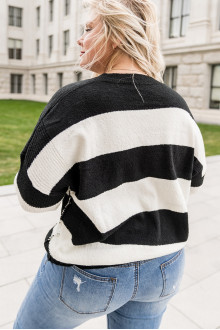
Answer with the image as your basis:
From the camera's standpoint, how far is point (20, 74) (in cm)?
4244

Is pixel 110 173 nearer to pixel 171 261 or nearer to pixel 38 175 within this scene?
pixel 38 175

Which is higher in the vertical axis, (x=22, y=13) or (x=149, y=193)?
(x=22, y=13)

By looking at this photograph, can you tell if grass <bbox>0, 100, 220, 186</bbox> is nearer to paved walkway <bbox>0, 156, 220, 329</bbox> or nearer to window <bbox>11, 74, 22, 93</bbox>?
paved walkway <bbox>0, 156, 220, 329</bbox>

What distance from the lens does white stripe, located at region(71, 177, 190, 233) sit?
114 centimetres

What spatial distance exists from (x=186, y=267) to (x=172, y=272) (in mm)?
2356

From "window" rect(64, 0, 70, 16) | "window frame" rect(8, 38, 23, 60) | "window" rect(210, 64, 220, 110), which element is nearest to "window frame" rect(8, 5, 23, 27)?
"window frame" rect(8, 38, 23, 60)

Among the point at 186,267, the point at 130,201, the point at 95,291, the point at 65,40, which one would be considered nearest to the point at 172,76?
the point at 65,40

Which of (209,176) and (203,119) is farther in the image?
(203,119)

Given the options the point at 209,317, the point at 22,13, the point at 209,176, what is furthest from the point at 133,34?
the point at 22,13

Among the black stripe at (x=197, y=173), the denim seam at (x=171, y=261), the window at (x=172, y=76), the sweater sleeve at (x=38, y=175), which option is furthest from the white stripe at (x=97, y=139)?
the window at (x=172, y=76)

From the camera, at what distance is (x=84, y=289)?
1.20 metres

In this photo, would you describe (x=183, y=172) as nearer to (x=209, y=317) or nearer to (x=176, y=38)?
(x=209, y=317)

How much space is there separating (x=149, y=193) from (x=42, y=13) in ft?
140

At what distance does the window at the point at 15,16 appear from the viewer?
41406 millimetres
